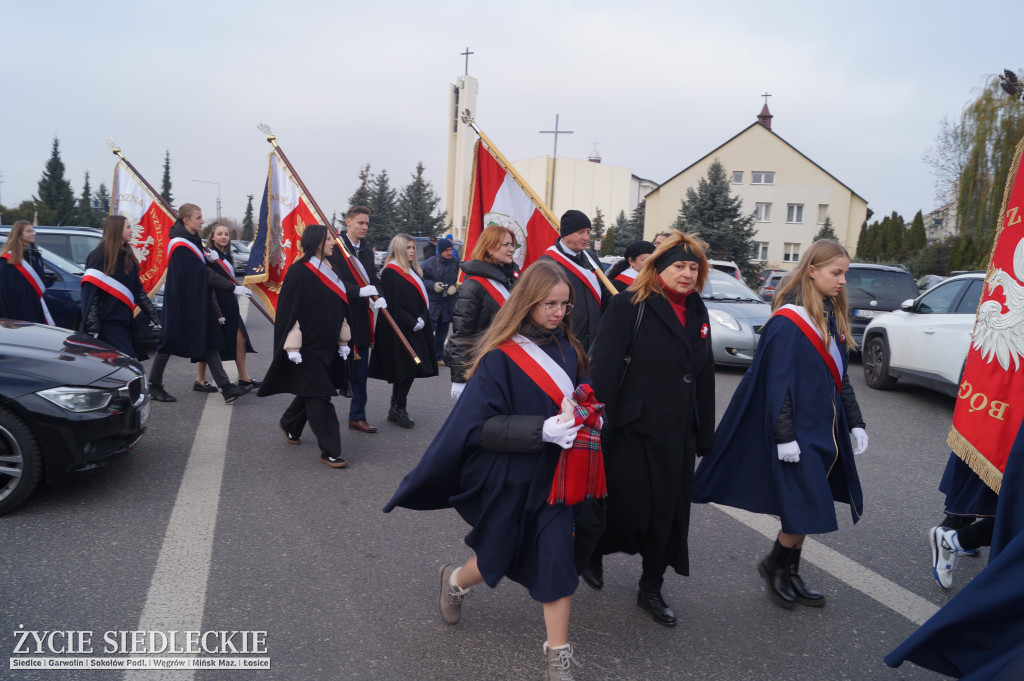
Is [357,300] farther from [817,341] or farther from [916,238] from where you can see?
[916,238]

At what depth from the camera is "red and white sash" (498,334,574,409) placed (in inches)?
116

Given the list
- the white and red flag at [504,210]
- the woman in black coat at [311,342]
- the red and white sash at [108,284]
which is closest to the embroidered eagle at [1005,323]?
the white and red flag at [504,210]

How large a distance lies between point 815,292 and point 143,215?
8.69 meters

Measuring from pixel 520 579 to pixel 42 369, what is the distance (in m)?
3.43

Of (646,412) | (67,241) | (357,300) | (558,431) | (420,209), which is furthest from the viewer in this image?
(420,209)

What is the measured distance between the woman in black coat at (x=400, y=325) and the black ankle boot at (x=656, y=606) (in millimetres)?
3843

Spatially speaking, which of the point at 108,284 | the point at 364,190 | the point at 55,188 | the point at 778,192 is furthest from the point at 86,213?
the point at 108,284

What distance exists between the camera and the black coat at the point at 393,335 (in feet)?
23.0

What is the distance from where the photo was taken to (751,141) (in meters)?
51.3

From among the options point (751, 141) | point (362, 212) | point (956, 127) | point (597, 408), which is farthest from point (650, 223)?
point (597, 408)

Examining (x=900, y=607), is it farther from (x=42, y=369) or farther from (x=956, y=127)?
(x=956, y=127)

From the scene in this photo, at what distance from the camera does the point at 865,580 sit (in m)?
4.07

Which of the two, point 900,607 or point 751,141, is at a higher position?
point 751,141

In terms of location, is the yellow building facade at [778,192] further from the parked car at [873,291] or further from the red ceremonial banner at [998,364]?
the red ceremonial banner at [998,364]
